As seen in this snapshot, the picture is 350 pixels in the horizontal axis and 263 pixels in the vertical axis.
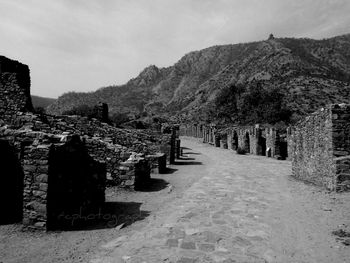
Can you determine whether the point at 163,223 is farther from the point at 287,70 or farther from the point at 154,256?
the point at 287,70

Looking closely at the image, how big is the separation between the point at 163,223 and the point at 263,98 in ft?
178

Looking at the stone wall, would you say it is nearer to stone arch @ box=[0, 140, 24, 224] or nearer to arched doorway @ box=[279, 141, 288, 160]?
stone arch @ box=[0, 140, 24, 224]

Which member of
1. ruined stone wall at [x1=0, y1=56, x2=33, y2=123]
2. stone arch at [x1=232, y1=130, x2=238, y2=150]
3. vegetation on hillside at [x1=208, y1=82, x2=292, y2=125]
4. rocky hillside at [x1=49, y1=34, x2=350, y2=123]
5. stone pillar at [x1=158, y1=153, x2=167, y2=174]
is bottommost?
stone pillar at [x1=158, y1=153, x2=167, y2=174]

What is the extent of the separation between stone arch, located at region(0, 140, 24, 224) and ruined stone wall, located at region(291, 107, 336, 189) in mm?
9564

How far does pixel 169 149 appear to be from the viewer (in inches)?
772

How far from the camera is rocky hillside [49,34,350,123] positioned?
62.2 meters

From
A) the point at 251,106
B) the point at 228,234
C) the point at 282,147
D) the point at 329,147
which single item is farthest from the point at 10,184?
the point at 251,106

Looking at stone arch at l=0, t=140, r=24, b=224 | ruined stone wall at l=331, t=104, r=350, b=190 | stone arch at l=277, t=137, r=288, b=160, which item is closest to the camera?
stone arch at l=0, t=140, r=24, b=224

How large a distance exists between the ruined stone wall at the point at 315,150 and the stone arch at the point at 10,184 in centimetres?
956

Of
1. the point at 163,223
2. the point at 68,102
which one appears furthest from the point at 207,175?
the point at 68,102

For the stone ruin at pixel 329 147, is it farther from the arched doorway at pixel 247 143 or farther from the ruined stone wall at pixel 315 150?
the arched doorway at pixel 247 143

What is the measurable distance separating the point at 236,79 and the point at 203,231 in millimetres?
93389

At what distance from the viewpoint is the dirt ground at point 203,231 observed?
5527mm

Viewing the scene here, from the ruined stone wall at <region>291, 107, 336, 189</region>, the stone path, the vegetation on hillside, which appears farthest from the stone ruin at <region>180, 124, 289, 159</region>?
the vegetation on hillside
